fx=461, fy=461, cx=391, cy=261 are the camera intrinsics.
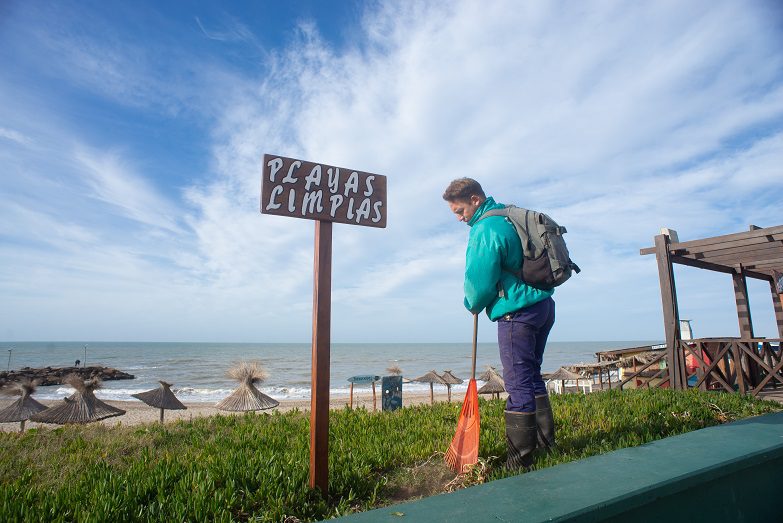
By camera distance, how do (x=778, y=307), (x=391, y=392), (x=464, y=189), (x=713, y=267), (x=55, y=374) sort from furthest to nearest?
(x=55, y=374), (x=778, y=307), (x=713, y=267), (x=391, y=392), (x=464, y=189)

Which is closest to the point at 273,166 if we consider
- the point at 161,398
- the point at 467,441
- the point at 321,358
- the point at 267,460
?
the point at 321,358

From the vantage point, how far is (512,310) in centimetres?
326

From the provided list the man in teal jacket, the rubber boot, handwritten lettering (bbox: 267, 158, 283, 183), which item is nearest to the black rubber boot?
the man in teal jacket

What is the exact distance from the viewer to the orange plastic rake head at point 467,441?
334cm

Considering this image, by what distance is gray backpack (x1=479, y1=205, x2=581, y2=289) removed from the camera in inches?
126

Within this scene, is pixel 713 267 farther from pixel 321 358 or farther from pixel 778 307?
pixel 321 358

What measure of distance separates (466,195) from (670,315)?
729 cm

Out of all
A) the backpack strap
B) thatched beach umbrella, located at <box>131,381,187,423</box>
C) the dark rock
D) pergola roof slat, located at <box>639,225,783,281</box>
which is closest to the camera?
the backpack strap

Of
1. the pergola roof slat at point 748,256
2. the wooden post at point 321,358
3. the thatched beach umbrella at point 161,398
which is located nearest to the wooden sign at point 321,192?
the wooden post at point 321,358

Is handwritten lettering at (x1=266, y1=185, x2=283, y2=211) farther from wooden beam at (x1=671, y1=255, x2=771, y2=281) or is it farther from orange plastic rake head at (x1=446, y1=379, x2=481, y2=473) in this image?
wooden beam at (x1=671, y1=255, x2=771, y2=281)

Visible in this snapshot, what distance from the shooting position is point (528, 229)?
332cm

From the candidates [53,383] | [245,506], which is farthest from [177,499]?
[53,383]

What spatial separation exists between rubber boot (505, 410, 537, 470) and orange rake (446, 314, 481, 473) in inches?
10.7

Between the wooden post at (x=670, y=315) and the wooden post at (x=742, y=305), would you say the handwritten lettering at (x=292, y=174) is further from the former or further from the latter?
the wooden post at (x=742, y=305)
